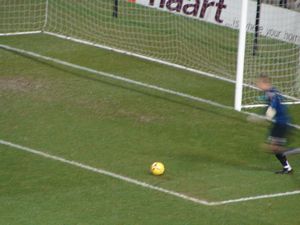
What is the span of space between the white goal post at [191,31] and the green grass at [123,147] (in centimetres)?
53

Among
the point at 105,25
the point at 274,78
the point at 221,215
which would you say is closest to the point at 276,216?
the point at 221,215

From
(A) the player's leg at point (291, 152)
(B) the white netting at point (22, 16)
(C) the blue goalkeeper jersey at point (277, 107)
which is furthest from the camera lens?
(B) the white netting at point (22, 16)

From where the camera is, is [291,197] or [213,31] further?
[213,31]

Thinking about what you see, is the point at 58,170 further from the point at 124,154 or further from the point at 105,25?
the point at 105,25

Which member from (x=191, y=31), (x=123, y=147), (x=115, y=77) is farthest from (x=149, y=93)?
(x=191, y=31)

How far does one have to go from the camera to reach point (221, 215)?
13875 mm

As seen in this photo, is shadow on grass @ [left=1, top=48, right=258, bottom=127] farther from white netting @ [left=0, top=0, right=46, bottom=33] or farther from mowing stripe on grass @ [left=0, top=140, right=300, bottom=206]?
mowing stripe on grass @ [left=0, top=140, right=300, bottom=206]

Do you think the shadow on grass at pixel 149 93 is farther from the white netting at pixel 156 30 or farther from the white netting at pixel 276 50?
the white netting at pixel 156 30

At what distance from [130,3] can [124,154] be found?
9.00 m

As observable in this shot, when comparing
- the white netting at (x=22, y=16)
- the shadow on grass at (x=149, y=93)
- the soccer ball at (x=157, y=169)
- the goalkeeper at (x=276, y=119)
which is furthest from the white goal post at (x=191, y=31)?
the soccer ball at (x=157, y=169)

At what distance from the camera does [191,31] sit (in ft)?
76.0

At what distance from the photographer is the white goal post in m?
19.9

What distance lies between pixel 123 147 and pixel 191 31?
7.02 meters

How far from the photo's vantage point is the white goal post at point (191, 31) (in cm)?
1992
